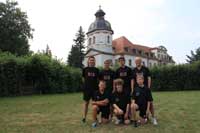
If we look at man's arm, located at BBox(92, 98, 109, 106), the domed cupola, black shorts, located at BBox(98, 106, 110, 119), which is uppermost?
the domed cupola

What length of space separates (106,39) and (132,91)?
5827cm

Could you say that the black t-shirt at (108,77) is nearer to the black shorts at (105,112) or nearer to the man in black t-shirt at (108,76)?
the man in black t-shirt at (108,76)

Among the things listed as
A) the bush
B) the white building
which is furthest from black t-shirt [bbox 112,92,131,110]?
the white building

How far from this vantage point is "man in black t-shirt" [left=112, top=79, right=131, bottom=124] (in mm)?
7691

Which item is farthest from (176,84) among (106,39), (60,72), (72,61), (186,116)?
(106,39)

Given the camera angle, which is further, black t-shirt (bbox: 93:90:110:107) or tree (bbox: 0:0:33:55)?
tree (bbox: 0:0:33:55)

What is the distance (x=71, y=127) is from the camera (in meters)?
7.41

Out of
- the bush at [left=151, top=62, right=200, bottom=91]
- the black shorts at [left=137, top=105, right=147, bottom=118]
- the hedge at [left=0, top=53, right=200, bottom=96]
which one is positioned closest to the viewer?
the black shorts at [left=137, top=105, right=147, bottom=118]

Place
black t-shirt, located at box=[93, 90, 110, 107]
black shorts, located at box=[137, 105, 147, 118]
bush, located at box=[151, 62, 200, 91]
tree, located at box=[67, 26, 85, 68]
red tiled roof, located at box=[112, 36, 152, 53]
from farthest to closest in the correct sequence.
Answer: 1. red tiled roof, located at box=[112, 36, 152, 53]
2. tree, located at box=[67, 26, 85, 68]
3. bush, located at box=[151, 62, 200, 91]
4. black t-shirt, located at box=[93, 90, 110, 107]
5. black shorts, located at box=[137, 105, 147, 118]

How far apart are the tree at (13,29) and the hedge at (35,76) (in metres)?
16.4

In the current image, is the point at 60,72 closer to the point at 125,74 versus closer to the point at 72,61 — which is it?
the point at 125,74

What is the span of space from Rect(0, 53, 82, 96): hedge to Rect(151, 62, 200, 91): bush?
26.3ft

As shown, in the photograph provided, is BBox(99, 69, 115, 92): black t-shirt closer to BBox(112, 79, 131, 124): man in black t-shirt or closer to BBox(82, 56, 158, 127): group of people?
BBox(82, 56, 158, 127): group of people

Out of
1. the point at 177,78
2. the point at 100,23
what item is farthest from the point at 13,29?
the point at 100,23
